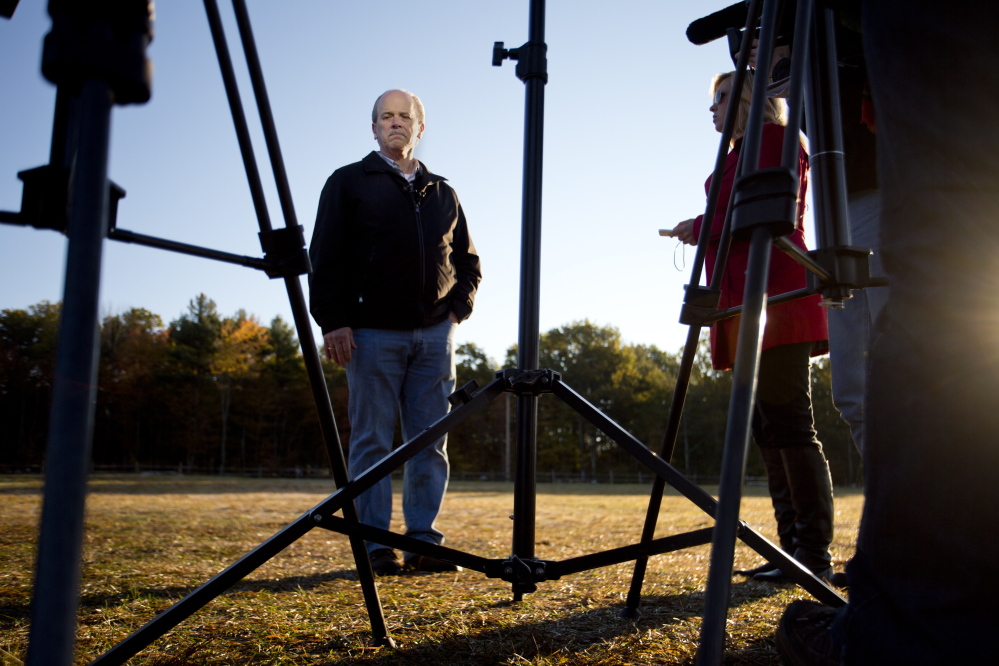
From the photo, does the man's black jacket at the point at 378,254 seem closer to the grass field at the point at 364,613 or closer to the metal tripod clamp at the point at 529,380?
the grass field at the point at 364,613

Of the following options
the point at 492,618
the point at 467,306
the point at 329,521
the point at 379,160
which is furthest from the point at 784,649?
the point at 379,160

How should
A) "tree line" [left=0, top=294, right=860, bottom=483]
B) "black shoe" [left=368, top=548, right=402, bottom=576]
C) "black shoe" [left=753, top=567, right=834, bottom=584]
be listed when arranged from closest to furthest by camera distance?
"black shoe" [left=753, top=567, right=834, bottom=584]
"black shoe" [left=368, top=548, right=402, bottom=576]
"tree line" [left=0, top=294, right=860, bottom=483]

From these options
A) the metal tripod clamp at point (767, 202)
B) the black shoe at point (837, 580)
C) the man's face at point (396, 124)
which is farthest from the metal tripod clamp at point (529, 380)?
the man's face at point (396, 124)

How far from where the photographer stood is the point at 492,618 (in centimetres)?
160

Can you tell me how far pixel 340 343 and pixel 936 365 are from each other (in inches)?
95.0

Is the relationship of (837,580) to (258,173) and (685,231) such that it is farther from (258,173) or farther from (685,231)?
(258,173)

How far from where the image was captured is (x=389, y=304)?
115 inches

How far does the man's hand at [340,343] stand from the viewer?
9.26 ft

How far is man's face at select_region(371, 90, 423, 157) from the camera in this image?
3.13 m

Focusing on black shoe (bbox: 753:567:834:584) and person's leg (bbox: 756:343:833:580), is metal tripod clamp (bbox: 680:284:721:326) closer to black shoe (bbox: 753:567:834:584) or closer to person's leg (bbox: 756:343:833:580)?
person's leg (bbox: 756:343:833:580)

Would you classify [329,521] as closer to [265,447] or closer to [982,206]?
[982,206]

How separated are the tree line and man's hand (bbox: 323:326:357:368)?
98.2 feet

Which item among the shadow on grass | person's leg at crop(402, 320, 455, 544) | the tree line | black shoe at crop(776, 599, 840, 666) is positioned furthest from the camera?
the tree line

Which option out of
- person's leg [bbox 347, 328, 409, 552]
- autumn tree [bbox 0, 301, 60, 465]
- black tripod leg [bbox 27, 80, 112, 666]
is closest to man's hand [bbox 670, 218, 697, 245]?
person's leg [bbox 347, 328, 409, 552]
